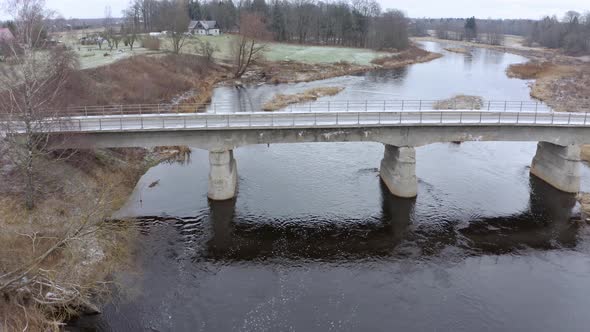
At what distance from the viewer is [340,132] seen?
131 ft

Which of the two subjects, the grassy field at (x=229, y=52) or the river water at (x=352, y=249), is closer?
the river water at (x=352, y=249)

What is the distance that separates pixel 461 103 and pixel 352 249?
47370mm

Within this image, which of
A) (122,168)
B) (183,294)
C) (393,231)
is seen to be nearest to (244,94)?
(122,168)

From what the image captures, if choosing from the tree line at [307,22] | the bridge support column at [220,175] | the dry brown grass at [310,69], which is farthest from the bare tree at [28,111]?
the tree line at [307,22]

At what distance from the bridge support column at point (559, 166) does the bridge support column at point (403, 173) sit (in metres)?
13.5

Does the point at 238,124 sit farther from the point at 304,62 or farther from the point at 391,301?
the point at 304,62

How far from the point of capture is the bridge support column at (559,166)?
1656 inches

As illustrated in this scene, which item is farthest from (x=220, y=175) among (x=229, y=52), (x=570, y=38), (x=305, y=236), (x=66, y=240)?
(x=570, y=38)

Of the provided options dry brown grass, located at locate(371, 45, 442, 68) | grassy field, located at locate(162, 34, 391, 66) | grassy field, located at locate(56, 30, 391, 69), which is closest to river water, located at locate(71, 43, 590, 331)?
grassy field, located at locate(56, 30, 391, 69)

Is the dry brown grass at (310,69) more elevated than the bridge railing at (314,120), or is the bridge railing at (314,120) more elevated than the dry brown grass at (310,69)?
the dry brown grass at (310,69)

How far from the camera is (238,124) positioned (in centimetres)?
3906

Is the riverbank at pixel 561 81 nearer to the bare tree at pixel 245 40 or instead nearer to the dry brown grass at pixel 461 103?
the dry brown grass at pixel 461 103

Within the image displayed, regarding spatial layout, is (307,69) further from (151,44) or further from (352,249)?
(352,249)

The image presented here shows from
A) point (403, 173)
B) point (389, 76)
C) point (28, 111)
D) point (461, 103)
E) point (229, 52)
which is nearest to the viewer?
point (28, 111)
